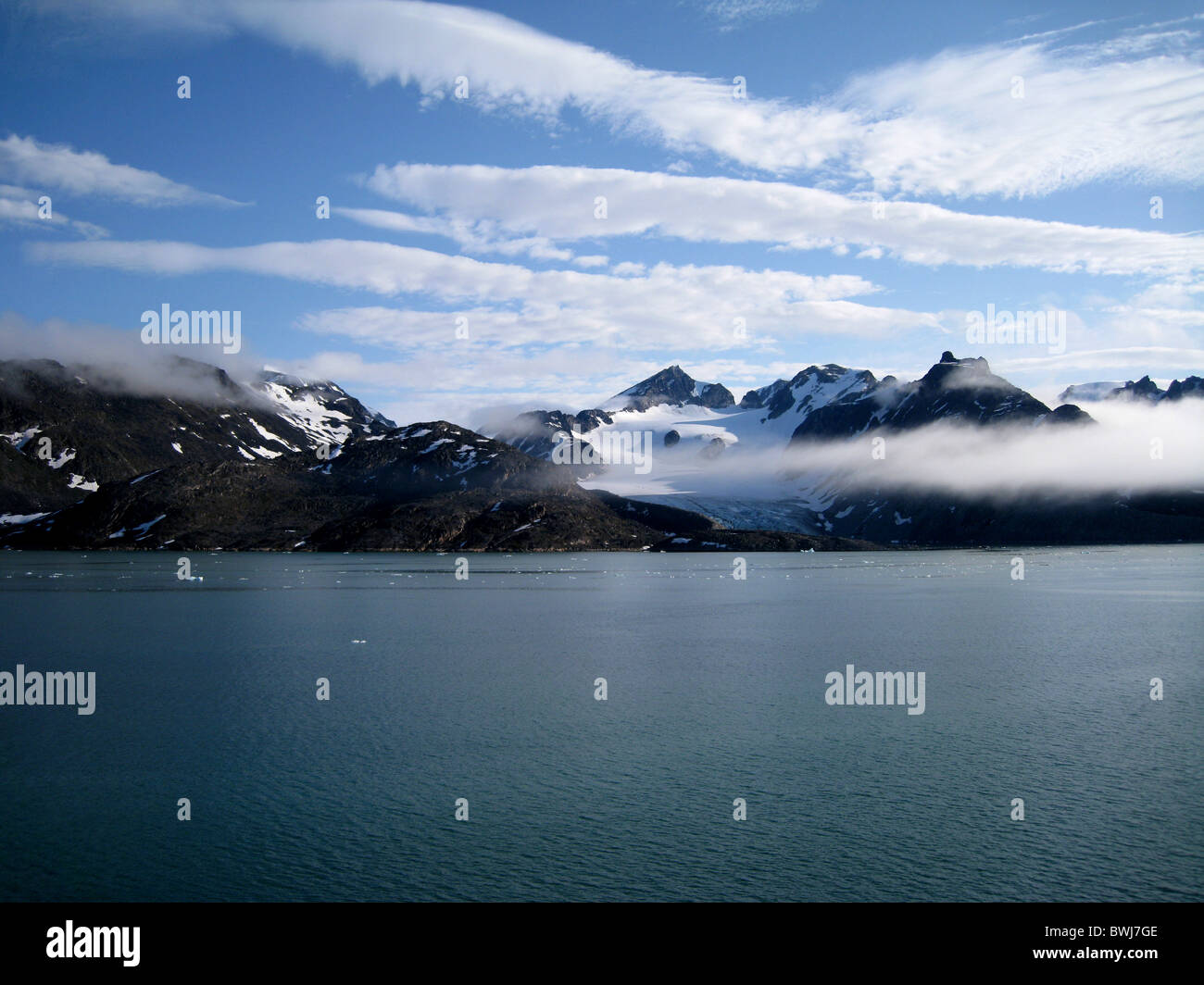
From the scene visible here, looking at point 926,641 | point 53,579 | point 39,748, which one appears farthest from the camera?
point 53,579

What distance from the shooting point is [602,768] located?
1438 inches

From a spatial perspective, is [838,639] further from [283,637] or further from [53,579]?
[53,579]

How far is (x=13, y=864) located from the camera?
2669 cm

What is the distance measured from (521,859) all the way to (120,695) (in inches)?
1383

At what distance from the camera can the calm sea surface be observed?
2631 centimetres

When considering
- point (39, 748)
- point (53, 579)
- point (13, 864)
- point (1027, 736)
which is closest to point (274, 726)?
point (39, 748)

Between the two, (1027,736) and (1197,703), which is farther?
(1197,703)

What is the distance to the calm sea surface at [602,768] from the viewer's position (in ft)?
86.3

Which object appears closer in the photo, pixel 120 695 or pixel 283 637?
pixel 120 695

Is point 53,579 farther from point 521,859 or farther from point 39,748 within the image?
point 521,859

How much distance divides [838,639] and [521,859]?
54777 mm
